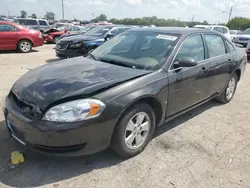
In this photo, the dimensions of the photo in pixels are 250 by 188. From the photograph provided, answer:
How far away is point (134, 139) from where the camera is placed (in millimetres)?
2934

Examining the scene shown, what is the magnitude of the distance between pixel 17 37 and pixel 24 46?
0.54m

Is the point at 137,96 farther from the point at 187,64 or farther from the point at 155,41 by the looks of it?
the point at 155,41

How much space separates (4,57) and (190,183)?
9.53 metres

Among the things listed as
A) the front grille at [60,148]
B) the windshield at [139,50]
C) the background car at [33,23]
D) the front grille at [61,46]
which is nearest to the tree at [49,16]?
the background car at [33,23]

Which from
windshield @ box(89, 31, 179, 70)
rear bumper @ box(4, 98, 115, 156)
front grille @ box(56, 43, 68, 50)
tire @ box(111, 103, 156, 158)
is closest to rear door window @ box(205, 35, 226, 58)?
windshield @ box(89, 31, 179, 70)

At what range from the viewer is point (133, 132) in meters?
2.88

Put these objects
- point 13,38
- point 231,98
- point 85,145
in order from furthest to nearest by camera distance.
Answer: point 13,38 → point 231,98 → point 85,145

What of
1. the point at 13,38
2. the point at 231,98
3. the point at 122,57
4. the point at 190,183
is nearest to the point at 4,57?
the point at 13,38

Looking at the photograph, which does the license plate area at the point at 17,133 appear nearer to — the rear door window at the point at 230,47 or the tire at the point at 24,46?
the rear door window at the point at 230,47

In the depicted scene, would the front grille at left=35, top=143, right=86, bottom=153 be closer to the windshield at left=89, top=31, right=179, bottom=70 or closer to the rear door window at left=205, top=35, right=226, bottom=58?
the windshield at left=89, top=31, right=179, bottom=70

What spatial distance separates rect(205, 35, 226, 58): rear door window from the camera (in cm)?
410

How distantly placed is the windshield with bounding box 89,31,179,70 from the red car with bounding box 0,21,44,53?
8265mm

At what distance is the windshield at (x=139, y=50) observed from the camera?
326 cm

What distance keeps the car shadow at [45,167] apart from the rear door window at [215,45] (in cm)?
249
